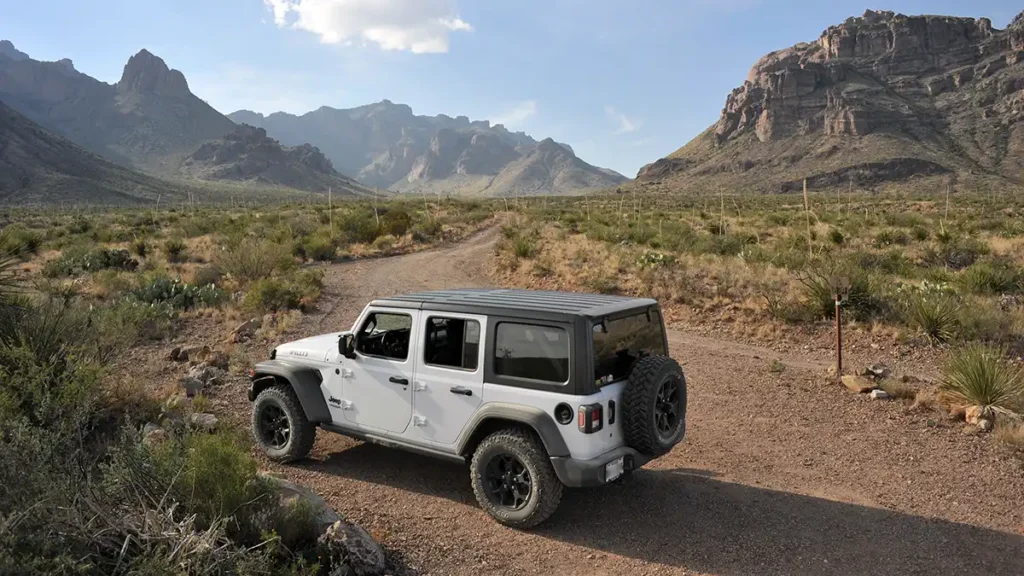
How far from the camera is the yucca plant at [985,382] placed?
24.7ft

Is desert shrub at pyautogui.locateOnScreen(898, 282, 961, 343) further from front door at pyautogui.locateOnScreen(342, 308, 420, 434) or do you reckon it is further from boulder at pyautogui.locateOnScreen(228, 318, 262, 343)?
boulder at pyautogui.locateOnScreen(228, 318, 262, 343)

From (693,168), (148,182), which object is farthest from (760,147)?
(148,182)

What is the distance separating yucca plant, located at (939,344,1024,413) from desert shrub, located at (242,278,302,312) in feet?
41.5

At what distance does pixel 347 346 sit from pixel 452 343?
1141 millimetres

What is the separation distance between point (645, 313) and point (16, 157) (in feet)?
387

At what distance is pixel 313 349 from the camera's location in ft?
21.6

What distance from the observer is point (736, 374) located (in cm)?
1003

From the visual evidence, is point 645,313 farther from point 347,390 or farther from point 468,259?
point 468,259

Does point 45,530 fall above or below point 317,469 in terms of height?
above

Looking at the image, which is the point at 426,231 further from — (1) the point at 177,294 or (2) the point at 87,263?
(1) the point at 177,294

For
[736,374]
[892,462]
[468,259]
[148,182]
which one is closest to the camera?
[892,462]

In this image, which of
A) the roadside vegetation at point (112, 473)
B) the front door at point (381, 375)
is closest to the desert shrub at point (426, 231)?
the roadside vegetation at point (112, 473)

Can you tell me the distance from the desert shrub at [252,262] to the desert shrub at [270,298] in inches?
112

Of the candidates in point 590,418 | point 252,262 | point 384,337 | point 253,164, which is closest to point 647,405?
point 590,418
